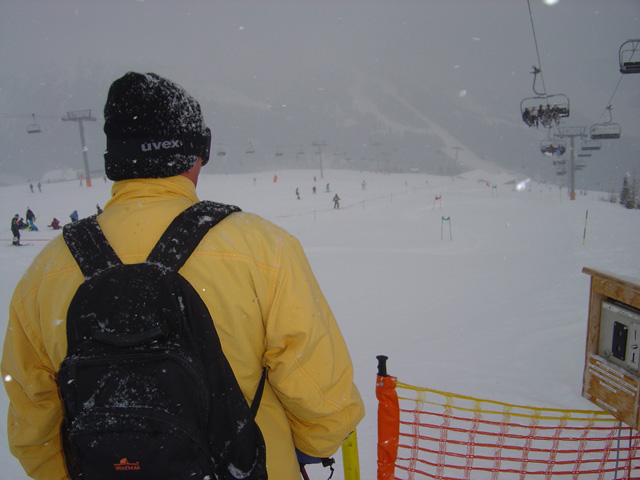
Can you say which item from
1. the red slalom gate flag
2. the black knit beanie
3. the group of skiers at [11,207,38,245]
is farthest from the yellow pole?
the group of skiers at [11,207,38,245]

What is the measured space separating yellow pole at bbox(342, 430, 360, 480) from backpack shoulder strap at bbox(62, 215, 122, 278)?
5.63 feet

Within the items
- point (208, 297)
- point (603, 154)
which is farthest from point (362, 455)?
point (603, 154)

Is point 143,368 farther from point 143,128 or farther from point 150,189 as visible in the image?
point 143,128

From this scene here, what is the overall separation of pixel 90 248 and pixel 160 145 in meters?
0.46

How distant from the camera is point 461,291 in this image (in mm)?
10586

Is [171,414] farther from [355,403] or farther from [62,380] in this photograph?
[355,403]

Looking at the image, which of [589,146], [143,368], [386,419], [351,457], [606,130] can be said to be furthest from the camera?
[589,146]

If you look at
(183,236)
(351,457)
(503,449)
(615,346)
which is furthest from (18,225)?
(615,346)

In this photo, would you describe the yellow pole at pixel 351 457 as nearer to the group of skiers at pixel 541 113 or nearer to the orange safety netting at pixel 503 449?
the orange safety netting at pixel 503 449

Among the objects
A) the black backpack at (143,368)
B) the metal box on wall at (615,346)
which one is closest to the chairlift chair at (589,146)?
the metal box on wall at (615,346)

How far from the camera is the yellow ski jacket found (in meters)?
1.33

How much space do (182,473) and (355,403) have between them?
27.3 inches

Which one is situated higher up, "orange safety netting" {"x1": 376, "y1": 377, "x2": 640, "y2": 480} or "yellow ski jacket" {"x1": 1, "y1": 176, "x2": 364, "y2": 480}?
"yellow ski jacket" {"x1": 1, "y1": 176, "x2": 364, "y2": 480}

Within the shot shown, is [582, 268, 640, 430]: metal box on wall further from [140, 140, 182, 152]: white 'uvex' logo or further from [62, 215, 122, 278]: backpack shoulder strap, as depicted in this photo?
[62, 215, 122, 278]: backpack shoulder strap
